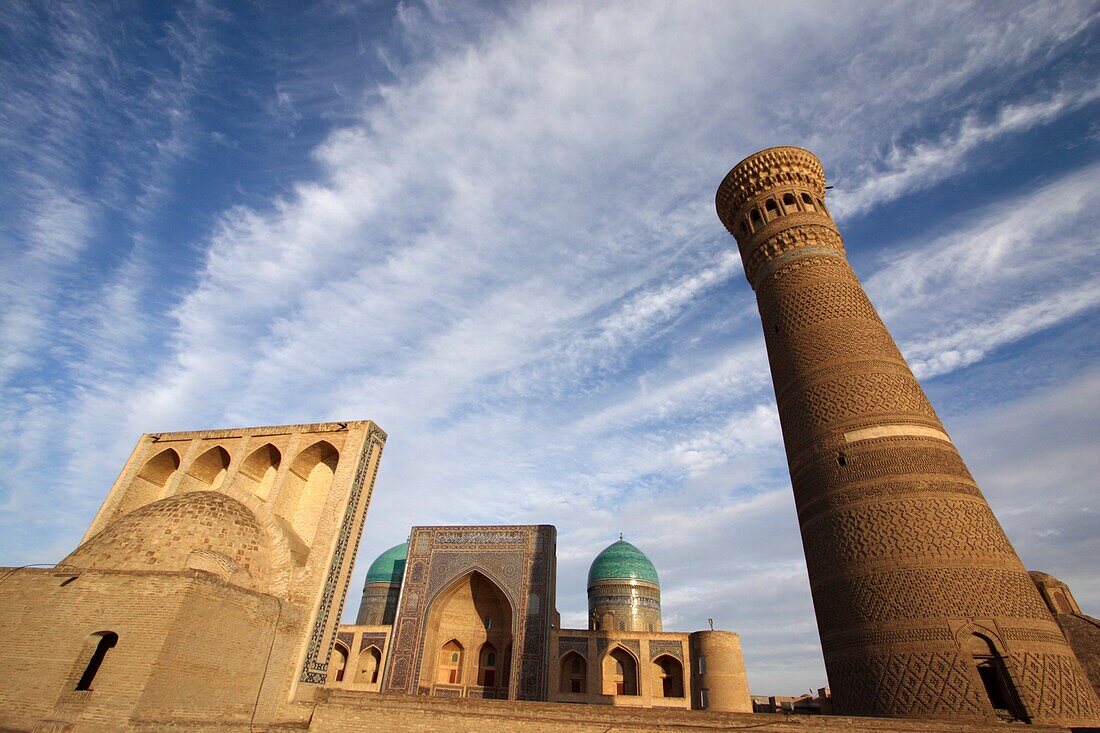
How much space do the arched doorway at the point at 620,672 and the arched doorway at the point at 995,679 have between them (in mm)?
11553

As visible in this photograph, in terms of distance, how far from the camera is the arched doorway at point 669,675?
15586mm

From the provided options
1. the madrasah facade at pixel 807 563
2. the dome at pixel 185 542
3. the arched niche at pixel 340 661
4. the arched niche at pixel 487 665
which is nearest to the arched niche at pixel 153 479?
the madrasah facade at pixel 807 563

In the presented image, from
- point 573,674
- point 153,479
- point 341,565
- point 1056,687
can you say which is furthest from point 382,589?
point 1056,687

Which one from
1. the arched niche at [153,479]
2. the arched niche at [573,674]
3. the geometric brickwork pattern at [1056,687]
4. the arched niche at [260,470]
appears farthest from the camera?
the arched niche at [573,674]

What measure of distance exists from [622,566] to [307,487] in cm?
1405

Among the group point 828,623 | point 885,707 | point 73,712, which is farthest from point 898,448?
point 73,712

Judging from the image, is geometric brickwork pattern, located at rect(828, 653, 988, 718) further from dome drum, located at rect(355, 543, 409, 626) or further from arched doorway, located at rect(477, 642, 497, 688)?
dome drum, located at rect(355, 543, 409, 626)

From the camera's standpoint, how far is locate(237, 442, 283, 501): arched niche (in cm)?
927

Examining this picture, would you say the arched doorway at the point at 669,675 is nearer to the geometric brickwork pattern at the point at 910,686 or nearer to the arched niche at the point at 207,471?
the geometric brickwork pattern at the point at 910,686

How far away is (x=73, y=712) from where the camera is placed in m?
5.48

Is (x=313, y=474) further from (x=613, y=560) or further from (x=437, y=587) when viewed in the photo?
(x=613, y=560)

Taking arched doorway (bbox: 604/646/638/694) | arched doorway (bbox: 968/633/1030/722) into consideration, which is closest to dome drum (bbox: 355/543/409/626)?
arched doorway (bbox: 604/646/638/694)

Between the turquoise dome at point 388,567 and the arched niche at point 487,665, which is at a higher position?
the turquoise dome at point 388,567

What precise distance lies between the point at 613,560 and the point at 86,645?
56.2 feet
